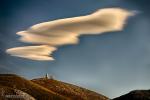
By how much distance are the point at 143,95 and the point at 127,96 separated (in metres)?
5.03

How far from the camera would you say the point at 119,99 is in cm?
10581

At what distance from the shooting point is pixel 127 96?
104812mm

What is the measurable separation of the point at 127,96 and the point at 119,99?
2.59 meters

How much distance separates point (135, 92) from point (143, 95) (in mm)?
3943

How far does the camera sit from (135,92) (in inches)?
4151

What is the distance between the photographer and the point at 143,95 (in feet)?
334

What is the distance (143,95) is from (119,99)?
7.52 meters

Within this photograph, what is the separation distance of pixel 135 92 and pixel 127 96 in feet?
8.84
